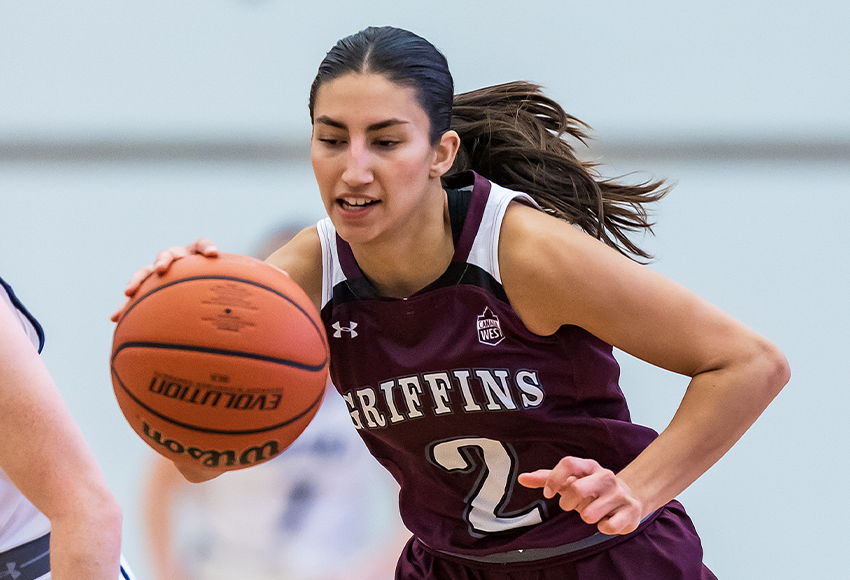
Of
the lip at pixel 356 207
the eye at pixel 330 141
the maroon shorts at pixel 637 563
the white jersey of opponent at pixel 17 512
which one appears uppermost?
the eye at pixel 330 141

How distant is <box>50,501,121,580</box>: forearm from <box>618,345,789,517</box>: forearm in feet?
2.10

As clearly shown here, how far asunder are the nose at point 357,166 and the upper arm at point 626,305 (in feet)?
0.77

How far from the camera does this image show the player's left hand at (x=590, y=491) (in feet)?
3.29

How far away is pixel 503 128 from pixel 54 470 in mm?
846

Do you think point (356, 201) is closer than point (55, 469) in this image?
No

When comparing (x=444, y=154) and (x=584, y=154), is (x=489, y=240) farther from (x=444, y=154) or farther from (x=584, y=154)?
(x=584, y=154)

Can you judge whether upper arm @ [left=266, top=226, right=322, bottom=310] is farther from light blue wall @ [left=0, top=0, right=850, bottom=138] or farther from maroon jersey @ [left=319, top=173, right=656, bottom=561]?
light blue wall @ [left=0, top=0, right=850, bottom=138]

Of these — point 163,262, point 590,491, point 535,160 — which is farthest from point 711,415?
point 163,262

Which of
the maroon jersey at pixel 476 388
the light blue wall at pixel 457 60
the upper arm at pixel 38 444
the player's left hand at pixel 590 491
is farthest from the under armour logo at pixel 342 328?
the light blue wall at pixel 457 60

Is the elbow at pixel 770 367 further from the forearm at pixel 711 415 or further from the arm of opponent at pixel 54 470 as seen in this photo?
the arm of opponent at pixel 54 470

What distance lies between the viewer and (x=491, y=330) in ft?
4.14

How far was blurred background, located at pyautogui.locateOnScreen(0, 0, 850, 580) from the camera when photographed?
2.28 meters

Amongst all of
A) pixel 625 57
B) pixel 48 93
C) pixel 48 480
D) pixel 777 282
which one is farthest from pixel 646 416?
pixel 48 93

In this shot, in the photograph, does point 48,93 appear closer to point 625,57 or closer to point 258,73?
point 258,73
